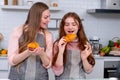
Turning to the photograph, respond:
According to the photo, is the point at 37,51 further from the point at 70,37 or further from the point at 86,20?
the point at 86,20

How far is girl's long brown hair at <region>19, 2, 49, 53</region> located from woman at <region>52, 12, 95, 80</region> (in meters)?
0.22

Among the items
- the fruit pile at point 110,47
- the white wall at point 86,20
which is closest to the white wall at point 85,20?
the white wall at point 86,20

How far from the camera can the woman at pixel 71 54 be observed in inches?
67.6

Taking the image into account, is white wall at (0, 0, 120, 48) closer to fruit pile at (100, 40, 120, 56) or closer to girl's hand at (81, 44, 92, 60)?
fruit pile at (100, 40, 120, 56)

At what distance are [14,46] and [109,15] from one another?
2.42 meters

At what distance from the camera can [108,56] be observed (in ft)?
Result: 10.7

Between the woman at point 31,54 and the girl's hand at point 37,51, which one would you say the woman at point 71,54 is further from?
the girl's hand at point 37,51

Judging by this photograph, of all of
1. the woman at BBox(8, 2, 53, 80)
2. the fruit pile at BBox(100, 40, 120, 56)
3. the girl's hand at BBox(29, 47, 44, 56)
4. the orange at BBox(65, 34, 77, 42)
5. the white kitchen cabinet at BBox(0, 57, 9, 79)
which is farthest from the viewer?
the fruit pile at BBox(100, 40, 120, 56)

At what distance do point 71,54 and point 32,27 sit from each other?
0.35 m

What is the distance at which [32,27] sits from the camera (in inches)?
64.9

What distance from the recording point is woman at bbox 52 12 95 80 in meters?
1.72

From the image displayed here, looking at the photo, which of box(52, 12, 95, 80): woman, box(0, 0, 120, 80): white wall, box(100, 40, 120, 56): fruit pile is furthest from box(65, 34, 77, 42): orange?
box(0, 0, 120, 80): white wall

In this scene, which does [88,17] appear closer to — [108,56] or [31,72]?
[108,56]

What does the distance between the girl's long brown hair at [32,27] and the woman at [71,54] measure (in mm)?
220
